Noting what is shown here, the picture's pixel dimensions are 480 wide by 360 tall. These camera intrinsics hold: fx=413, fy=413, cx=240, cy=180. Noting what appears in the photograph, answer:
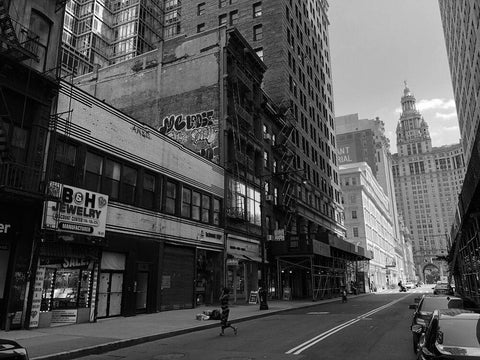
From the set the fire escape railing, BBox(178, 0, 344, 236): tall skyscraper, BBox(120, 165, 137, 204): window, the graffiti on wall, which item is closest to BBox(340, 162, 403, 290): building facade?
BBox(178, 0, 344, 236): tall skyscraper

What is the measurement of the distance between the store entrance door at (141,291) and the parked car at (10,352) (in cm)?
1533

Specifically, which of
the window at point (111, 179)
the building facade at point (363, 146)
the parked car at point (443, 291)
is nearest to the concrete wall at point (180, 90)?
the window at point (111, 179)

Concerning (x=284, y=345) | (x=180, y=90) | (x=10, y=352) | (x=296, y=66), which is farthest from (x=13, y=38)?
(x=296, y=66)

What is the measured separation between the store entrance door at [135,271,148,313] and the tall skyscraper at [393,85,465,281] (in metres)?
148

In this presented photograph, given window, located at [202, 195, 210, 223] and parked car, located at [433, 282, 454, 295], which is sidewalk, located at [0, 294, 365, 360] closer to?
window, located at [202, 195, 210, 223]

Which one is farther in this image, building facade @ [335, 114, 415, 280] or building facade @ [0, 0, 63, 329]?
building facade @ [335, 114, 415, 280]

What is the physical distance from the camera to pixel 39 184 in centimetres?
1557

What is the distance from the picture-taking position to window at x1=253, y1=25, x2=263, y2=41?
4941 cm

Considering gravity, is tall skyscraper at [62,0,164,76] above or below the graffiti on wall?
above

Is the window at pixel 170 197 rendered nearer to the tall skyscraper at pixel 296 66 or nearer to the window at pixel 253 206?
the window at pixel 253 206

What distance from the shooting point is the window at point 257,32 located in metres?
49.4

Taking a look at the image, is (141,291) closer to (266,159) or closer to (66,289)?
(66,289)

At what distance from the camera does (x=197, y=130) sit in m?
32.4

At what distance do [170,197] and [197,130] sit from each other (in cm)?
917
